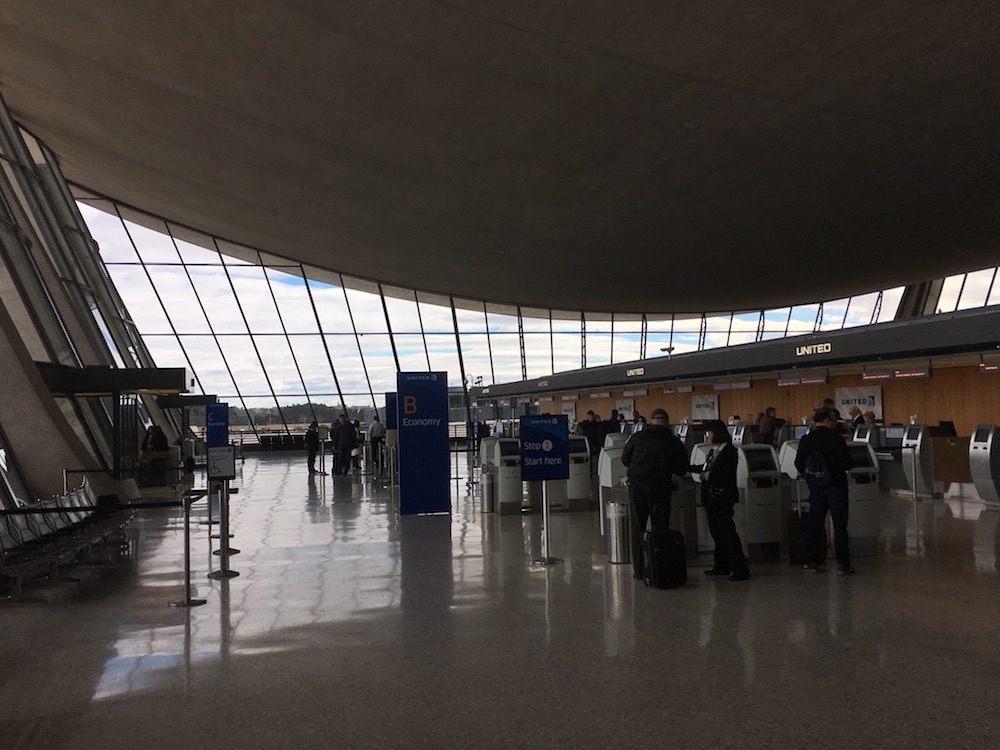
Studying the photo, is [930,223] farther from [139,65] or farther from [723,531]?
[139,65]

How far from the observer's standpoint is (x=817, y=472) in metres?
8.42

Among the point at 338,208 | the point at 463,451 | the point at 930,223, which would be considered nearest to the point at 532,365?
the point at 463,451

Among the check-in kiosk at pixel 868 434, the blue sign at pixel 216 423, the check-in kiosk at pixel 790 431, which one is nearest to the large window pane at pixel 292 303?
the blue sign at pixel 216 423

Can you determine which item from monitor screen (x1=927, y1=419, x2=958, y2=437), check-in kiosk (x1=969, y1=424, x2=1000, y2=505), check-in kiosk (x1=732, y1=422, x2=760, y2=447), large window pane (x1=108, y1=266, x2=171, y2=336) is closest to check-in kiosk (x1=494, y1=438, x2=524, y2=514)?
check-in kiosk (x1=732, y1=422, x2=760, y2=447)

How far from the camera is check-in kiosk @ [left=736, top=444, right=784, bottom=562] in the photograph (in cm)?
923

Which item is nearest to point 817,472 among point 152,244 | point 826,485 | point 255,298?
point 826,485

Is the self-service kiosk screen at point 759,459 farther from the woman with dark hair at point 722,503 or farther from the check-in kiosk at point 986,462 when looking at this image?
the check-in kiosk at point 986,462

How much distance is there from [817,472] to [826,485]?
147 mm

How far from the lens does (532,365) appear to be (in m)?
38.2

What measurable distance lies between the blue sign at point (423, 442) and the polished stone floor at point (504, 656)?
404cm

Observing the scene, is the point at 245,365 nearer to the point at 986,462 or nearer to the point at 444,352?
the point at 444,352

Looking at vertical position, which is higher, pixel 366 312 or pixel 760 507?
pixel 366 312

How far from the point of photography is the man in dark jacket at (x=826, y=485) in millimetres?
8328

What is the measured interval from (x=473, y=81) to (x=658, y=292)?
731 inches
